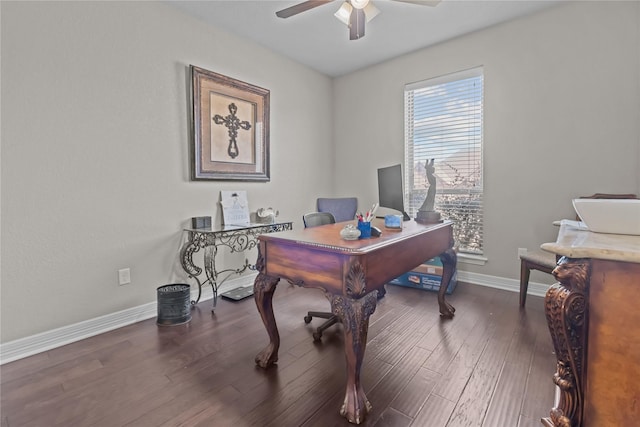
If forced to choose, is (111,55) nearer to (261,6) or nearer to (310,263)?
(261,6)

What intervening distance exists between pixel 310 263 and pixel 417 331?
123 cm

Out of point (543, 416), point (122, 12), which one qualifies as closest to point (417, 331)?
point (543, 416)

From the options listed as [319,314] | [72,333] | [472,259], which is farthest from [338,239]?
[472,259]

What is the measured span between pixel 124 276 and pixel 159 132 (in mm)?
1257

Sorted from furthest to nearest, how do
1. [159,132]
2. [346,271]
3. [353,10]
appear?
1. [159,132]
2. [353,10]
3. [346,271]

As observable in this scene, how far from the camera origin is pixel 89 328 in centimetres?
233

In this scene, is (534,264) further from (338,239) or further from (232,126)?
(232,126)

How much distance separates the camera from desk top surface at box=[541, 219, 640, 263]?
36.5 inches

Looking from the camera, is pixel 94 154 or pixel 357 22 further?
pixel 94 154

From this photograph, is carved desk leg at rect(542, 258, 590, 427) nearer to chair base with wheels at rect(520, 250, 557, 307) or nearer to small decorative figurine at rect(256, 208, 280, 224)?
chair base with wheels at rect(520, 250, 557, 307)

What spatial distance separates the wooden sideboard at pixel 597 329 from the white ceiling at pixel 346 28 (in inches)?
104

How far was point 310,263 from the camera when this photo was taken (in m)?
1.60

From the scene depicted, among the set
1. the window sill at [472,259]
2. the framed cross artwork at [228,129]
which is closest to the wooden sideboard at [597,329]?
the window sill at [472,259]

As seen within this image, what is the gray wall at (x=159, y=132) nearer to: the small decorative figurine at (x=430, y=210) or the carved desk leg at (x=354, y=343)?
the small decorative figurine at (x=430, y=210)
